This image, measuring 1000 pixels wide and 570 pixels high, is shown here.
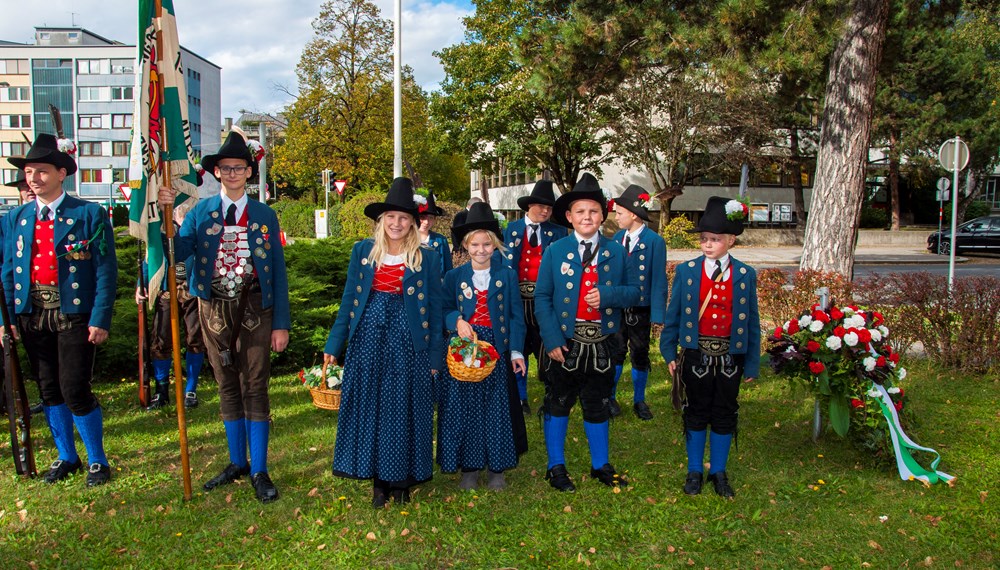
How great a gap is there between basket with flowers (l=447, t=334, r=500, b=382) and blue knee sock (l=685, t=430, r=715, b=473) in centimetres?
163

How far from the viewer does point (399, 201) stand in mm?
4609

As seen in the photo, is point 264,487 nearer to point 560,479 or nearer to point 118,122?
point 560,479

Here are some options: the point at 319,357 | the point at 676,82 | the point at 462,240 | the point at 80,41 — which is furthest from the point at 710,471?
the point at 80,41

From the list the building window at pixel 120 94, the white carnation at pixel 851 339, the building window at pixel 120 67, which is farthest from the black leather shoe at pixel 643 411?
the building window at pixel 120 67

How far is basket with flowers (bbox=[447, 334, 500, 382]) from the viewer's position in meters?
4.48

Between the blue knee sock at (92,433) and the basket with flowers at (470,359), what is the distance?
8.89 ft

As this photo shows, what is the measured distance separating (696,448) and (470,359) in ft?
6.16

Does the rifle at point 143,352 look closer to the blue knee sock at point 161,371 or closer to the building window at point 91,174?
the blue knee sock at point 161,371

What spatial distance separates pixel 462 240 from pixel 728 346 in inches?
81.8

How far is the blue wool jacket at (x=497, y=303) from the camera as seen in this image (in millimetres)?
4922

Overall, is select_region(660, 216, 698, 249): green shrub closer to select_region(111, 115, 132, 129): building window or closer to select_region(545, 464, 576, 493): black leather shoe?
select_region(545, 464, 576, 493): black leather shoe

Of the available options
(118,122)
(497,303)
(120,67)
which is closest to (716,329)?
(497,303)

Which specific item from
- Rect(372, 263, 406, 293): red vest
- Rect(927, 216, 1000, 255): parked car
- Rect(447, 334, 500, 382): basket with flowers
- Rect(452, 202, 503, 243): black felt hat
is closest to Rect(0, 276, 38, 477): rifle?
Rect(372, 263, 406, 293): red vest

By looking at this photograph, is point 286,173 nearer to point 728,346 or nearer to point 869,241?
point 869,241
